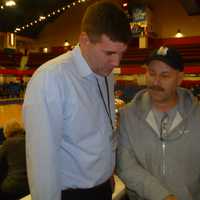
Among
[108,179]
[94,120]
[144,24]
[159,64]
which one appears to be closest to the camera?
[94,120]

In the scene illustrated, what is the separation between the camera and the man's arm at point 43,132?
109 centimetres

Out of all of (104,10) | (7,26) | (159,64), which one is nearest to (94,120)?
(104,10)

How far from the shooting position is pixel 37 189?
112 cm

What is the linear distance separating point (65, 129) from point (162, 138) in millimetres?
620

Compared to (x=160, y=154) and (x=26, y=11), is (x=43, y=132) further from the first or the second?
(x=26, y=11)

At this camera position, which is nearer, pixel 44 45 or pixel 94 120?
pixel 94 120

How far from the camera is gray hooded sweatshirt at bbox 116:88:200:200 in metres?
1.57

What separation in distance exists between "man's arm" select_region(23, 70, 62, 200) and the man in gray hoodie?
561 mm

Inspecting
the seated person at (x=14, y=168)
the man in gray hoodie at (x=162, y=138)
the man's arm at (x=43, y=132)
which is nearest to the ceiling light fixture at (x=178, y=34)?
the seated person at (x=14, y=168)

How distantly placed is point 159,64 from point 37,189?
852mm

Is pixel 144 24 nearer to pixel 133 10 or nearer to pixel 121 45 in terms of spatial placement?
pixel 133 10

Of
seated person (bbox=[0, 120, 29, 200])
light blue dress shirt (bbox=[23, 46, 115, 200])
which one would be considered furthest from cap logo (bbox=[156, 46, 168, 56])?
seated person (bbox=[0, 120, 29, 200])

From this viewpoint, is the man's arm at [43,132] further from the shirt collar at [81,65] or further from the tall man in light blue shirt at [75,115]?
the shirt collar at [81,65]

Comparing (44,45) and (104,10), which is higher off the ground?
(44,45)
